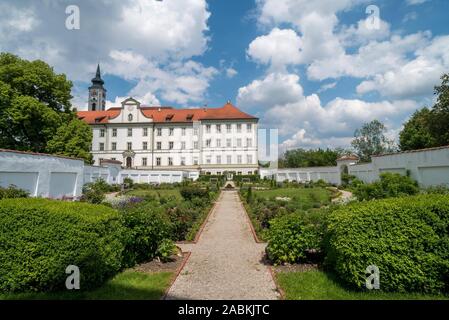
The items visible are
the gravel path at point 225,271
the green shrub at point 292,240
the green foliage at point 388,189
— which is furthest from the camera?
the green foliage at point 388,189

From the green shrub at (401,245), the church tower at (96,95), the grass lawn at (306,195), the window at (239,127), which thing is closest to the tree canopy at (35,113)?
the grass lawn at (306,195)

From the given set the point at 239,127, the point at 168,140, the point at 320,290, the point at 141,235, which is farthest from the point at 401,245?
the point at 168,140

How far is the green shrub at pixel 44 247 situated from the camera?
14.4ft

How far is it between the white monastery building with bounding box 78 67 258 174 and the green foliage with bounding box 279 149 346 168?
66.9 ft

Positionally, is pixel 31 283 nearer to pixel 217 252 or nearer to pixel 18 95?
pixel 217 252

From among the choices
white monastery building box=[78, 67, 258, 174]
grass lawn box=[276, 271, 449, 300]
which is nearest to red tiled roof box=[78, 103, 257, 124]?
white monastery building box=[78, 67, 258, 174]

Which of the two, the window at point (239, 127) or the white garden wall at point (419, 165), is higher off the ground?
the window at point (239, 127)

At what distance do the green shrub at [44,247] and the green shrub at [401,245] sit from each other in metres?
4.34

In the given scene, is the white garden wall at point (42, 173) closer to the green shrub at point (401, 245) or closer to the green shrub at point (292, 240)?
the green shrub at point (292, 240)

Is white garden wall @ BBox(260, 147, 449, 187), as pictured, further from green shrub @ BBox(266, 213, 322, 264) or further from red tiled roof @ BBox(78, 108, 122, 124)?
red tiled roof @ BBox(78, 108, 122, 124)

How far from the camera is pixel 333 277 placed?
5.16 metres

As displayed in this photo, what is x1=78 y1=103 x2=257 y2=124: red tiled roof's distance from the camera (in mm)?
52031
